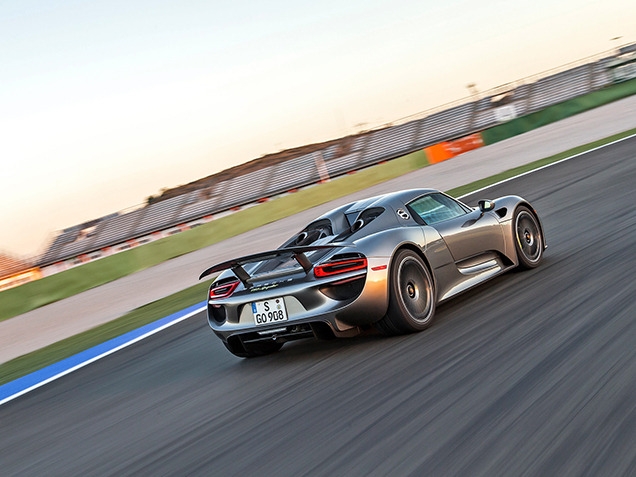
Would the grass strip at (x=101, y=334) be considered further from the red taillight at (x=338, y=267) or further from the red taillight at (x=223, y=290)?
the red taillight at (x=338, y=267)

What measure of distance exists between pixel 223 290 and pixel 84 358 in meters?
3.32

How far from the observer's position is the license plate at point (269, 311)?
19.8 ft

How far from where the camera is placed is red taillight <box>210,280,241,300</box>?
6445mm

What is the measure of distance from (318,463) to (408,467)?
1.57 ft

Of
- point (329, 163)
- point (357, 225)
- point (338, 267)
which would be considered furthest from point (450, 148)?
point (338, 267)

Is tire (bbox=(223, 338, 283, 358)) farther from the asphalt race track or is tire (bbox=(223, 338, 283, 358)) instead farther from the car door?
the car door

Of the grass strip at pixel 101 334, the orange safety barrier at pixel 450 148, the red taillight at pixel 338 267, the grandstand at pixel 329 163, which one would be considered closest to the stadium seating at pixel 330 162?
the grandstand at pixel 329 163

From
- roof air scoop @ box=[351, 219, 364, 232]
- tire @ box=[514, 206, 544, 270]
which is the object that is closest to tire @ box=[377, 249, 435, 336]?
roof air scoop @ box=[351, 219, 364, 232]

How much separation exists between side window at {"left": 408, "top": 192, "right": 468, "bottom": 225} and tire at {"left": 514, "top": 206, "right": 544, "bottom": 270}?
0.67 meters

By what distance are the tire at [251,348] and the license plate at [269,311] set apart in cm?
29

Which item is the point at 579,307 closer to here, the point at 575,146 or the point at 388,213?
the point at 388,213

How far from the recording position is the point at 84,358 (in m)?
9.20

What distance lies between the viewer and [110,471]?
14.7 ft

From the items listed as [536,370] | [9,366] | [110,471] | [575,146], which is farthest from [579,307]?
[575,146]
